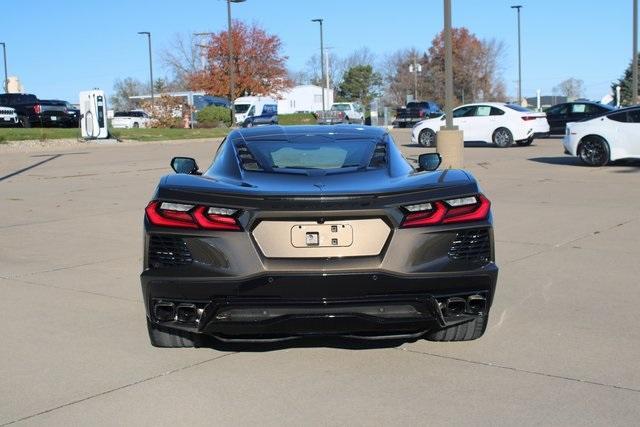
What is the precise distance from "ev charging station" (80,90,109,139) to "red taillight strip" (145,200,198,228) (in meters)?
28.9

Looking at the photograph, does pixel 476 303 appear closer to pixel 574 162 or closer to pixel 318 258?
pixel 318 258

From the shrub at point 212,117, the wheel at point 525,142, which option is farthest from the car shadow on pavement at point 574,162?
the shrub at point 212,117

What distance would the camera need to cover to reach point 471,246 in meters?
4.46

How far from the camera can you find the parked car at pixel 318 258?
13.8 feet

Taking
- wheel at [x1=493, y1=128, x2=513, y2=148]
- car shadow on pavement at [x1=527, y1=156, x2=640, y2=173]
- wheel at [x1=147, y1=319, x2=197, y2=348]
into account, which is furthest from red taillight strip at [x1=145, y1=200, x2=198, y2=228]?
wheel at [x1=493, y1=128, x2=513, y2=148]

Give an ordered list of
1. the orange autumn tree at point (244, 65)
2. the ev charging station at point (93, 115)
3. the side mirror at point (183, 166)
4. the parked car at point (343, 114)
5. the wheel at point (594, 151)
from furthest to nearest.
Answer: the orange autumn tree at point (244, 65) → the parked car at point (343, 114) → the ev charging station at point (93, 115) → the wheel at point (594, 151) → the side mirror at point (183, 166)

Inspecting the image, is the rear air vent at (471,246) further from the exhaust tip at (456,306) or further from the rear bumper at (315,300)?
the exhaust tip at (456,306)

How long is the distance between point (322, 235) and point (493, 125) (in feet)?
75.4

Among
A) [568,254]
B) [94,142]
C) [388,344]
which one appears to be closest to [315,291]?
[388,344]

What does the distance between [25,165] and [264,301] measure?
62.9ft

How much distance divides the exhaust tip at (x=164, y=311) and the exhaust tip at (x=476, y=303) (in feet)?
5.46

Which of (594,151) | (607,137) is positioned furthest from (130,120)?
(607,137)

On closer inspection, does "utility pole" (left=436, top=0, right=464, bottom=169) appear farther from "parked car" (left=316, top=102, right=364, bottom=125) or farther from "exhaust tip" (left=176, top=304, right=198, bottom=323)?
"parked car" (left=316, top=102, right=364, bottom=125)

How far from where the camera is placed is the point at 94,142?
31953 millimetres
